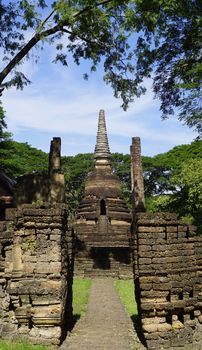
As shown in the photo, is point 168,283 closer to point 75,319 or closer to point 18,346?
point 18,346

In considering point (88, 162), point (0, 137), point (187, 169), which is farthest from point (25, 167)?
point (187, 169)

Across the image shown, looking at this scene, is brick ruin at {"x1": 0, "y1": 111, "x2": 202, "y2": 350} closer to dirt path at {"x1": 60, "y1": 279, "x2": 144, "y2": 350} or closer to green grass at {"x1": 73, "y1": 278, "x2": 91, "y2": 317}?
dirt path at {"x1": 60, "y1": 279, "x2": 144, "y2": 350}

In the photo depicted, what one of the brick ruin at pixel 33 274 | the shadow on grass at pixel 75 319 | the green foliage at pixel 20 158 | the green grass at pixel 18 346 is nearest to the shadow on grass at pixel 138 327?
the shadow on grass at pixel 75 319

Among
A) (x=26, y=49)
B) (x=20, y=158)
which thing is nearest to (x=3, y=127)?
(x=20, y=158)

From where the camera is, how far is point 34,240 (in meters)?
7.23

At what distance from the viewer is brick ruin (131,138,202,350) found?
6.96 metres

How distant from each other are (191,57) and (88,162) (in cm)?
2681

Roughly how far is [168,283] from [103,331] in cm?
216

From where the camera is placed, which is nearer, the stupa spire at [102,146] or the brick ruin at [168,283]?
the brick ruin at [168,283]

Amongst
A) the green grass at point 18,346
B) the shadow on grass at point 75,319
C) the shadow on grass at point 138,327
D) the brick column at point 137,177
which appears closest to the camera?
the green grass at point 18,346

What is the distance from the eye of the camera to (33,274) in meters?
7.11

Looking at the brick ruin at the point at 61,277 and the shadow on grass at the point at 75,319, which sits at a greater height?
the brick ruin at the point at 61,277

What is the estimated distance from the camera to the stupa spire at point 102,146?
2745cm

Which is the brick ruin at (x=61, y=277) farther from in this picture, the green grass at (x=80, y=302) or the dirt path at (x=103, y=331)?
the green grass at (x=80, y=302)
